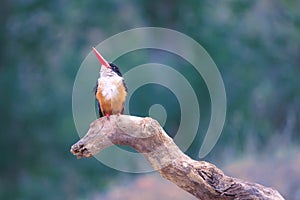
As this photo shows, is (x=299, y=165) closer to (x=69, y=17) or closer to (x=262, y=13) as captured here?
(x=262, y=13)

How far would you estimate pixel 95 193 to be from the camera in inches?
98.0

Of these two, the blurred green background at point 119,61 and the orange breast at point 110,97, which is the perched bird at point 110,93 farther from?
the blurred green background at point 119,61

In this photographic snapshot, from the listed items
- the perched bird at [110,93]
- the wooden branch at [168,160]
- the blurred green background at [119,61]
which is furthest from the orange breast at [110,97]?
the blurred green background at [119,61]

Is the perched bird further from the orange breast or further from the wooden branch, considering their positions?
the wooden branch

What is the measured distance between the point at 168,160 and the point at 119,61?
3.76 feet

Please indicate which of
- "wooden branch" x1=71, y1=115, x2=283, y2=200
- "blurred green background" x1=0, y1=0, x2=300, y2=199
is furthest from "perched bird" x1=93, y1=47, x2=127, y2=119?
"blurred green background" x1=0, y1=0, x2=300, y2=199

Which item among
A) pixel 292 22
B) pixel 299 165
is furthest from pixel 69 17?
pixel 299 165

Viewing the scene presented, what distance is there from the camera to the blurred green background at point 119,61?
2377 millimetres

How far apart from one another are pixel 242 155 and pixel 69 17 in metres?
0.98

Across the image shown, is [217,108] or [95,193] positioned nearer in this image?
[217,108]

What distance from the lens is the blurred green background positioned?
2.38m

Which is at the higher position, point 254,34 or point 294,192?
point 254,34

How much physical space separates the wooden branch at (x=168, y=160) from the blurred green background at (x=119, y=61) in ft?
3.56

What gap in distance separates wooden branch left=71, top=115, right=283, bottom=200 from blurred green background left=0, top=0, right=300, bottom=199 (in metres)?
1.09
